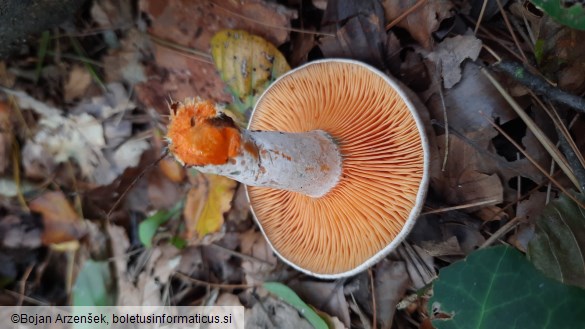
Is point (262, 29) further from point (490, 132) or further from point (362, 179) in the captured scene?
point (490, 132)

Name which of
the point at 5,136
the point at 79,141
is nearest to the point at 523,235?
the point at 79,141

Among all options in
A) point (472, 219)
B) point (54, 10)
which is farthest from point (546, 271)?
point (54, 10)

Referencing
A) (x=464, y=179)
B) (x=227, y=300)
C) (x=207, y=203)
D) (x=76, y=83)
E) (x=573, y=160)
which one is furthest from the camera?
(x=76, y=83)

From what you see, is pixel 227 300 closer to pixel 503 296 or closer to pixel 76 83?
pixel 503 296

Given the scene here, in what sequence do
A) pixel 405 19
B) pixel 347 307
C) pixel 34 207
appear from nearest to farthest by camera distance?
pixel 405 19, pixel 347 307, pixel 34 207

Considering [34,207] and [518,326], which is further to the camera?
[34,207]

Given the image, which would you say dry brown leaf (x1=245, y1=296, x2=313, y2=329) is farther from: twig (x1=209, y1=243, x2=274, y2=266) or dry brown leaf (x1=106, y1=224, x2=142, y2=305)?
dry brown leaf (x1=106, y1=224, x2=142, y2=305)
